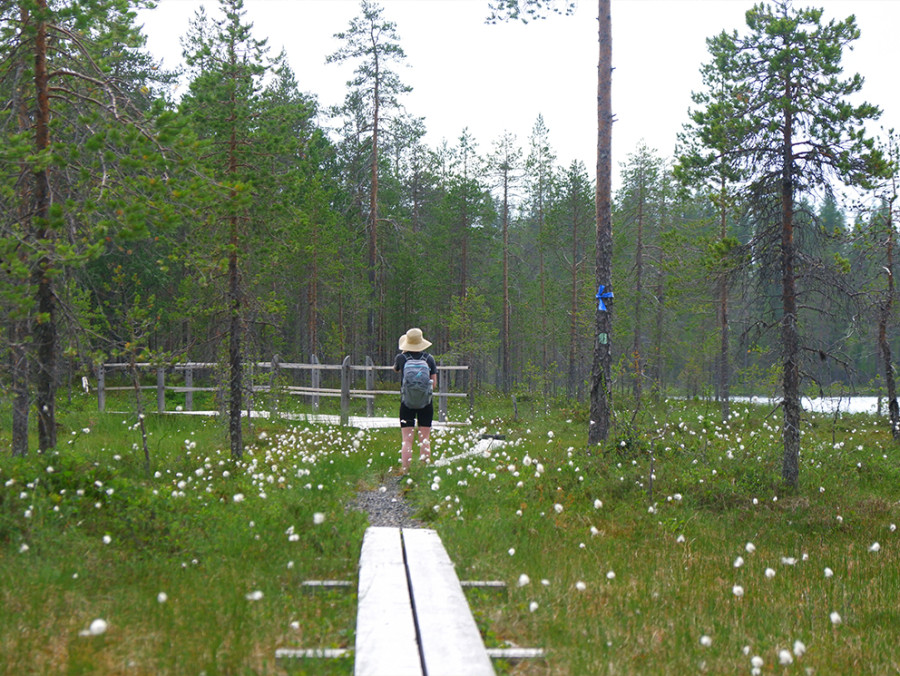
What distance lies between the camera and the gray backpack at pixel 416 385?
10102 mm

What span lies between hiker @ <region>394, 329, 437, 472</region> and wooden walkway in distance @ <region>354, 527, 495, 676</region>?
4.01 meters

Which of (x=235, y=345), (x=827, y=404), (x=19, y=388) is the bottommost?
(x=827, y=404)

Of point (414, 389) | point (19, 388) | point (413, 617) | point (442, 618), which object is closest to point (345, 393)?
point (414, 389)

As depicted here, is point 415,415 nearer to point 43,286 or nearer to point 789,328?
point 43,286

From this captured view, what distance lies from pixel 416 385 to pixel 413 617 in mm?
5677

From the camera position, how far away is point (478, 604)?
16.4 feet

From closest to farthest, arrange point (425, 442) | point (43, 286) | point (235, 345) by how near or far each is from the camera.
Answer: point (43, 286)
point (425, 442)
point (235, 345)

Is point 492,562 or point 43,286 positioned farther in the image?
point 43,286

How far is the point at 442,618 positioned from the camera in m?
4.48

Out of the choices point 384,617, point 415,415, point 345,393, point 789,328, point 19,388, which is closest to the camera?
point 384,617

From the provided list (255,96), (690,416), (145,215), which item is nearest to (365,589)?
(145,215)

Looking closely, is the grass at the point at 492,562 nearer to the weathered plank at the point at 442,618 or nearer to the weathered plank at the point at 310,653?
the weathered plank at the point at 310,653

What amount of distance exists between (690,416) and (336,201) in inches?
1035

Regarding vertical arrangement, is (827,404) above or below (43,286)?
below
